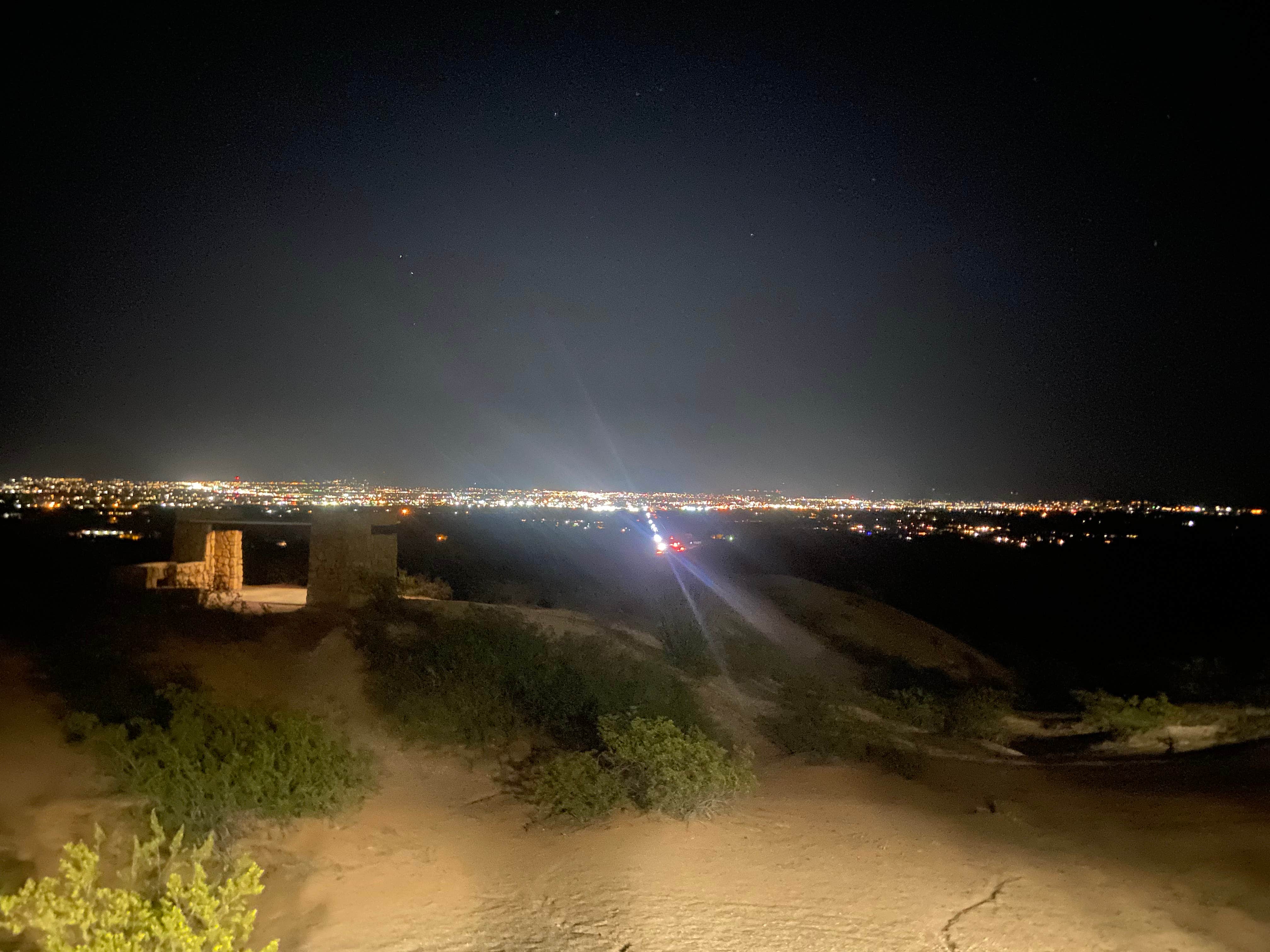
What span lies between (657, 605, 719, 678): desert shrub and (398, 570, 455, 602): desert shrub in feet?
17.0

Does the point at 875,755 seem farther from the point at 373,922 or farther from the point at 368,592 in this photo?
the point at 368,592

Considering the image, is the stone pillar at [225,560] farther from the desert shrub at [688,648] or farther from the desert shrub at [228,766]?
the desert shrub at [228,766]

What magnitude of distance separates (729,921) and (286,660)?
353 inches

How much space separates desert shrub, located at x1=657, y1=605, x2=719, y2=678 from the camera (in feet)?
56.2

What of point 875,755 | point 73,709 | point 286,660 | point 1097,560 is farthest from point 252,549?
point 1097,560

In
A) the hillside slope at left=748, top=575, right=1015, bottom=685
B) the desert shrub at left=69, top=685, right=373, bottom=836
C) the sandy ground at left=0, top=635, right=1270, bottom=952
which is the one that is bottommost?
the hillside slope at left=748, top=575, right=1015, bottom=685

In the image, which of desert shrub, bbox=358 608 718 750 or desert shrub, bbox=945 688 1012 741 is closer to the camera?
desert shrub, bbox=358 608 718 750

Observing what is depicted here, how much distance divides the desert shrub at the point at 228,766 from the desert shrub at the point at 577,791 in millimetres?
1711

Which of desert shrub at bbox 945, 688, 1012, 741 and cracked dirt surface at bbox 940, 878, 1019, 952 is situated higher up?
cracked dirt surface at bbox 940, 878, 1019, 952

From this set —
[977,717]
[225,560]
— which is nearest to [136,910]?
[977,717]

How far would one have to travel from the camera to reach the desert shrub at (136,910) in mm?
4703

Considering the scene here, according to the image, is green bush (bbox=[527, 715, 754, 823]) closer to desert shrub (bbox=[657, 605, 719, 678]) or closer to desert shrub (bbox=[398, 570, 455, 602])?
desert shrub (bbox=[657, 605, 719, 678])

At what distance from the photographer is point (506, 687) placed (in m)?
12.7

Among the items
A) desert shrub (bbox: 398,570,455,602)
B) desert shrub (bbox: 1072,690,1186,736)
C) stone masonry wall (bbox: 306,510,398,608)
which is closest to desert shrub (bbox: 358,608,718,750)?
stone masonry wall (bbox: 306,510,398,608)
